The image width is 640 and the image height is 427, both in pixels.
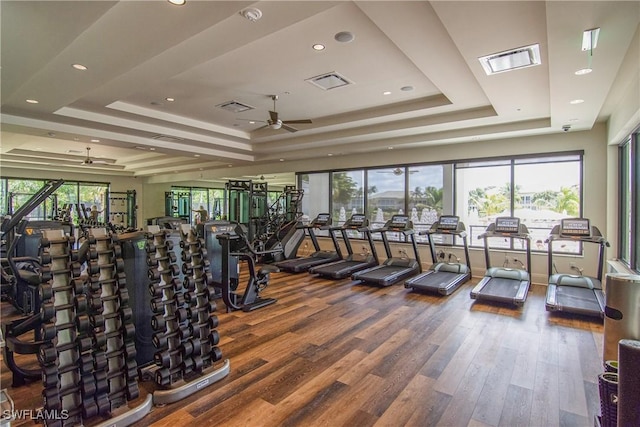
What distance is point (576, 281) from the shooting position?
209 inches

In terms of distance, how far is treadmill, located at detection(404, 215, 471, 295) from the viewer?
5.54 m

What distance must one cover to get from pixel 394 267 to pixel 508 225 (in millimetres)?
2343

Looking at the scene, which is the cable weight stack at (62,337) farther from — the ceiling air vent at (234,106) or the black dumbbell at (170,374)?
the ceiling air vent at (234,106)

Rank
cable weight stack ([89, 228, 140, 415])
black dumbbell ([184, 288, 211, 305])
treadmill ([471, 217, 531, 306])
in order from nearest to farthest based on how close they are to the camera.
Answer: cable weight stack ([89, 228, 140, 415]) < black dumbbell ([184, 288, 211, 305]) < treadmill ([471, 217, 531, 306])

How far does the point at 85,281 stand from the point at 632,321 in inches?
167

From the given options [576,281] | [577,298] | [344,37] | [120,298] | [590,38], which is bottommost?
[577,298]

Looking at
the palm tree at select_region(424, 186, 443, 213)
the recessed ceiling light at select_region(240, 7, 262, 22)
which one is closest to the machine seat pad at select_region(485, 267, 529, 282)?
the palm tree at select_region(424, 186, 443, 213)

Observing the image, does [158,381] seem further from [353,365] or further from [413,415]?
[413,415]

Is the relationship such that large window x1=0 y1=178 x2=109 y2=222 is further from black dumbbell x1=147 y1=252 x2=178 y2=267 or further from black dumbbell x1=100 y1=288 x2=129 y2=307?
black dumbbell x1=100 y1=288 x2=129 y2=307

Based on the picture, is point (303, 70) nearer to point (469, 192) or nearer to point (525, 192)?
point (469, 192)

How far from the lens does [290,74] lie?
4.45 meters

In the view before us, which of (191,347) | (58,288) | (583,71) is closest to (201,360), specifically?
(191,347)

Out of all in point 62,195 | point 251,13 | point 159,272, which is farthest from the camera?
point 62,195

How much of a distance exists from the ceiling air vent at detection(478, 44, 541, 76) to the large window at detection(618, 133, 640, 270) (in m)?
2.55
